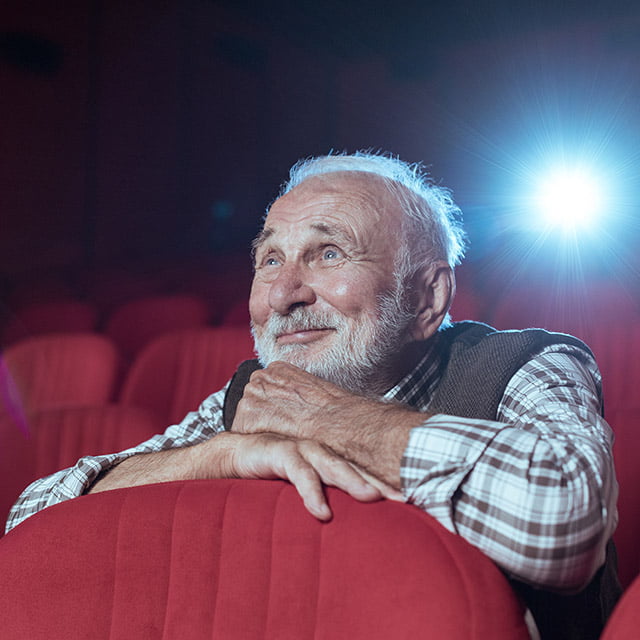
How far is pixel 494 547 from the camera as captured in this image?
2.25ft

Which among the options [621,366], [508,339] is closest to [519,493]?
[508,339]

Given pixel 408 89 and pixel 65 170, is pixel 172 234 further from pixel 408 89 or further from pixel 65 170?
pixel 408 89

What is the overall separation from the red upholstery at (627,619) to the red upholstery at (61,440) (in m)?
0.96

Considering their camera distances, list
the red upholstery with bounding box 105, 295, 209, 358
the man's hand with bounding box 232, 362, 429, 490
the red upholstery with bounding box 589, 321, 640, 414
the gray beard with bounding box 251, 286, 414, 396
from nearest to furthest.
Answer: the man's hand with bounding box 232, 362, 429, 490
the gray beard with bounding box 251, 286, 414, 396
the red upholstery with bounding box 589, 321, 640, 414
the red upholstery with bounding box 105, 295, 209, 358

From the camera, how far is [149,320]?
10.4 ft

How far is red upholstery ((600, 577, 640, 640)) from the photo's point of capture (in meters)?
0.52

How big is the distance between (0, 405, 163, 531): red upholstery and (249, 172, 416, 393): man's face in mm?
335

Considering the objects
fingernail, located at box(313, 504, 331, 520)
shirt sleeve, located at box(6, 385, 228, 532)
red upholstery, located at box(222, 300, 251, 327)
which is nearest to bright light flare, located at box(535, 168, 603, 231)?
red upholstery, located at box(222, 300, 251, 327)

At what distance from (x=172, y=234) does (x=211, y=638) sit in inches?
179

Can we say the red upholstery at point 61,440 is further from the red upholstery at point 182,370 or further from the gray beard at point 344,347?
the red upholstery at point 182,370

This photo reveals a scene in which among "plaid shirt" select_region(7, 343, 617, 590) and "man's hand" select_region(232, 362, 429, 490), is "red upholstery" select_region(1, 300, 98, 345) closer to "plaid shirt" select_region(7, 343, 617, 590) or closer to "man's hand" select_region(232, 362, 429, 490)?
"man's hand" select_region(232, 362, 429, 490)

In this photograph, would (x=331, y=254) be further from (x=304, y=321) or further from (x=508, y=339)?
(x=508, y=339)

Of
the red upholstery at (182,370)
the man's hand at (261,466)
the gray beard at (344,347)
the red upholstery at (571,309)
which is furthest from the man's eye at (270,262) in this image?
the red upholstery at (571,309)

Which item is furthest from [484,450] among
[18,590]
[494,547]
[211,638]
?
[18,590]
